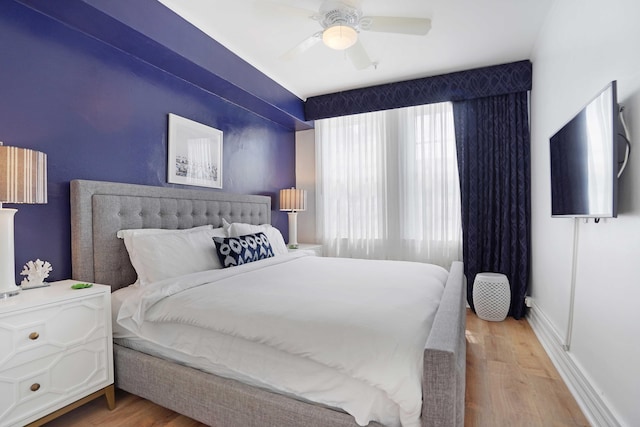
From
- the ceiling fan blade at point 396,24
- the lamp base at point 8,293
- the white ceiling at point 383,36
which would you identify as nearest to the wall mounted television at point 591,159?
the ceiling fan blade at point 396,24

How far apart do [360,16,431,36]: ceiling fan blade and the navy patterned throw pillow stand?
1.82m

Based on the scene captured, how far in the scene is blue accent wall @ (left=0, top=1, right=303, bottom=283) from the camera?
6.06ft

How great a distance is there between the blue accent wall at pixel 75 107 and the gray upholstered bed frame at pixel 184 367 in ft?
0.43

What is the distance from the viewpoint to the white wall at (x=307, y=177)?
4559 mm

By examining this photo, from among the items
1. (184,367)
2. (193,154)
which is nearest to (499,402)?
(184,367)

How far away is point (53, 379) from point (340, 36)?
2506 millimetres

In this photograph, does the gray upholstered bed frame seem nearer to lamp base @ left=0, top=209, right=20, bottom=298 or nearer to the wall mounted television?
lamp base @ left=0, top=209, right=20, bottom=298

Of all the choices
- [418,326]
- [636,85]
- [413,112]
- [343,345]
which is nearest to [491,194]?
[413,112]

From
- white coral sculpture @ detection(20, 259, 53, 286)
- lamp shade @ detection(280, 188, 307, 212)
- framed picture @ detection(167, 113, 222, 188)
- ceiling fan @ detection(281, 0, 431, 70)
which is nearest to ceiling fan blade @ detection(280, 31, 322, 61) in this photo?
ceiling fan @ detection(281, 0, 431, 70)

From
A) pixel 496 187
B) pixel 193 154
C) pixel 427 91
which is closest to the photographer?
pixel 193 154

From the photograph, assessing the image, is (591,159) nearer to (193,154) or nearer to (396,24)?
(396,24)

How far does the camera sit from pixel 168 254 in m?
2.16

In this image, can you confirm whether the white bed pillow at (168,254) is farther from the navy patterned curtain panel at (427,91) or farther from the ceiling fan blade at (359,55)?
the navy patterned curtain panel at (427,91)

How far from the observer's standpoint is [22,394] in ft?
4.72
